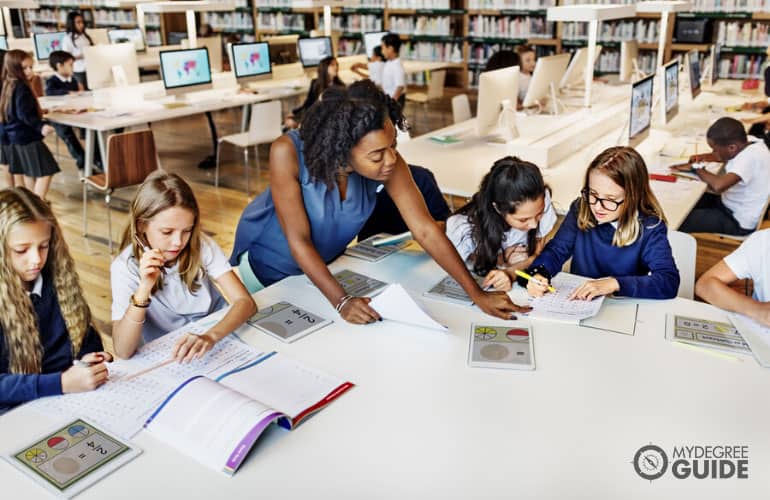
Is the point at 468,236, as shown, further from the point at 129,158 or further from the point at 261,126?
the point at 261,126

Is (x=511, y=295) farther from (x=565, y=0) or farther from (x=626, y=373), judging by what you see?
(x=565, y=0)

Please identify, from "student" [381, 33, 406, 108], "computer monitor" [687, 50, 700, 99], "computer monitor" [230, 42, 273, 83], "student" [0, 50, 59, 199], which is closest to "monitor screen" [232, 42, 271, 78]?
"computer monitor" [230, 42, 273, 83]

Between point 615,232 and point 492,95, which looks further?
point 492,95

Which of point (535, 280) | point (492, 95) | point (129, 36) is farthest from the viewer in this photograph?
point (129, 36)

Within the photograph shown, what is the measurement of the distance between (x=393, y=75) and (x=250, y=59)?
4.55 feet

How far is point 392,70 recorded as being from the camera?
6.53m

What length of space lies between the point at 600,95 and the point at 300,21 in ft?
18.9

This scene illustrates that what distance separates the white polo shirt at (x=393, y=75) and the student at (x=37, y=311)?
5217 millimetres

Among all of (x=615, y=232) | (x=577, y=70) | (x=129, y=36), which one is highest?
(x=129, y=36)

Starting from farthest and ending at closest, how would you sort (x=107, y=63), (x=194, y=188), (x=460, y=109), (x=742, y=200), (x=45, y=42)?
(x=45, y=42)
(x=107, y=63)
(x=194, y=188)
(x=460, y=109)
(x=742, y=200)

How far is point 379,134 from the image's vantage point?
174 cm

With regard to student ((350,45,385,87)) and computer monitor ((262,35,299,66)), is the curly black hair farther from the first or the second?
computer monitor ((262,35,299,66))

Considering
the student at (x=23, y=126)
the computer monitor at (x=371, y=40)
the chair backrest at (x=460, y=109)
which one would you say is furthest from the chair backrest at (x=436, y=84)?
the student at (x=23, y=126)

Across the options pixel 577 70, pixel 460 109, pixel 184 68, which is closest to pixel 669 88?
pixel 460 109
